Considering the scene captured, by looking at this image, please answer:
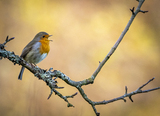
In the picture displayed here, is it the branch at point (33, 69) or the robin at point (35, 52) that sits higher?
the robin at point (35, 52)

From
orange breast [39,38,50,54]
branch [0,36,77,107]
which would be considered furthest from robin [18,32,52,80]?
branch [0,36,77,107]

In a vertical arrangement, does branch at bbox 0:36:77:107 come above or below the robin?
below

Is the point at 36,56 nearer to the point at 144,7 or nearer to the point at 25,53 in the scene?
the point at 25,53

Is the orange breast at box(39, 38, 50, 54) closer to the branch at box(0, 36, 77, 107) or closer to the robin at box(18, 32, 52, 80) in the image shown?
the robin at box(18, 32, 52, 80)

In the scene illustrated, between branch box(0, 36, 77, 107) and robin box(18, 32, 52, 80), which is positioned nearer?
branch box(0, 36, 77, 107)

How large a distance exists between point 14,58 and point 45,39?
45.6 inches

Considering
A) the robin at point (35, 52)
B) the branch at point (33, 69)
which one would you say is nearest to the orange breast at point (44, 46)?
the robin at point (35, 52)

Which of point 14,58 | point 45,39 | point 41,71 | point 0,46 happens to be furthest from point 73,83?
point 45,39

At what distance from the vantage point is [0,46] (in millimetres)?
1228

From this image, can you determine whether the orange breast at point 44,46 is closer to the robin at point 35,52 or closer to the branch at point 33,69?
the robin at point 35,52

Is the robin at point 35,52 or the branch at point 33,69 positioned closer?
the branch at point 33,69

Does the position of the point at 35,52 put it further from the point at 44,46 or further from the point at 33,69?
the point at 33,69

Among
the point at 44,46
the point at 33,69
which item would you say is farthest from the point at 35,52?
the point at 33,69

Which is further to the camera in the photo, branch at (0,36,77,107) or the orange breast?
the orange breast
